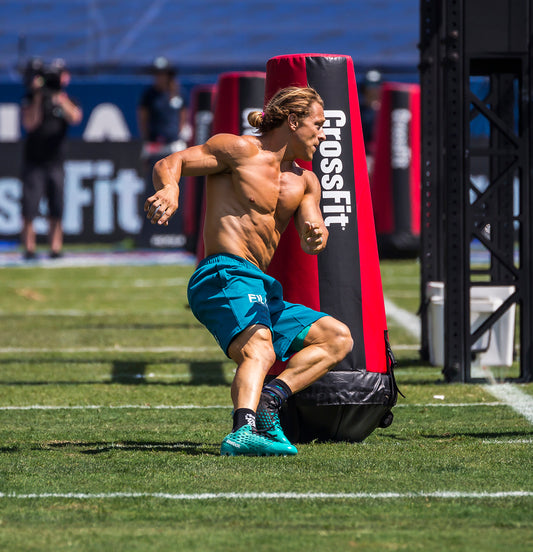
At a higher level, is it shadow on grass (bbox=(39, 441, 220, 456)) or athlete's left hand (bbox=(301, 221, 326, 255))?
athlete's left hand (bbox=(301, 221, 326, 255))

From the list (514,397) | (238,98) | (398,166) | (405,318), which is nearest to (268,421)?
(514,397)

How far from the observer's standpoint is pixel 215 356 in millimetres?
8531

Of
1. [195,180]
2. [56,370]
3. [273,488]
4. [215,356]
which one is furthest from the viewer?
[195,180]

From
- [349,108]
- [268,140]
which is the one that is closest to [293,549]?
[268,140]

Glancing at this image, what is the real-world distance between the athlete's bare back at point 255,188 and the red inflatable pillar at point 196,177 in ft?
27.0

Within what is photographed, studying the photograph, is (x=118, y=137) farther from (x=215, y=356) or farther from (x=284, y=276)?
(x=284, y=276)

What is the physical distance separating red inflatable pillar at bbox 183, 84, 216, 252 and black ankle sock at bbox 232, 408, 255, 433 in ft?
28.6

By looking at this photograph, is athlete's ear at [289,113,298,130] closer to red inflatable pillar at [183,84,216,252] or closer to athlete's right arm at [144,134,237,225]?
athlete's right arm at [144,134,237,225]

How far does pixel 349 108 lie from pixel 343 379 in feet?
4.21

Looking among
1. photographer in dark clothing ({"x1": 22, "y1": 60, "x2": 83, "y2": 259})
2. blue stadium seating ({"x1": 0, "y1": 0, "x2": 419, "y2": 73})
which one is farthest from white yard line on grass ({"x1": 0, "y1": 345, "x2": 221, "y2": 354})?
blue stadium seating ({"x1": 0, "y1": 0, "x2": 419, "y2": 73})

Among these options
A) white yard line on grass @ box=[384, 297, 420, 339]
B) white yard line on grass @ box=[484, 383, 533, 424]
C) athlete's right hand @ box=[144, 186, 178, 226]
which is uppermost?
athlete's right hand @ box=[144, 186, 178, 226]

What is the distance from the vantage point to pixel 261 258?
5.13 m

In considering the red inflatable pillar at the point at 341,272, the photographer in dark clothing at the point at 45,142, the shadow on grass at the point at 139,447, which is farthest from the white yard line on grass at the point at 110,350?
the photographer in dark clothing at the point at 45,142

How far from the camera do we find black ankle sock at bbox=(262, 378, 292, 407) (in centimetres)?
495
